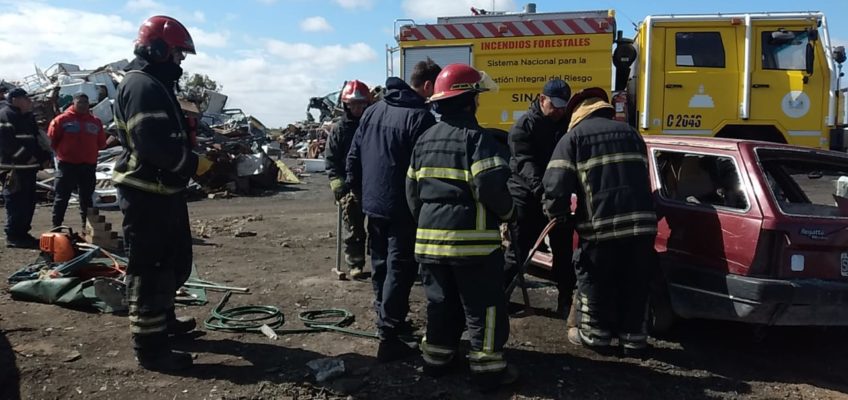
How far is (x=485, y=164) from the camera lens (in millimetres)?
3477

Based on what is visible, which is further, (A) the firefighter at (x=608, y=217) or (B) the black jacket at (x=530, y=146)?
(B) the black jacket at (x=530, y=146)

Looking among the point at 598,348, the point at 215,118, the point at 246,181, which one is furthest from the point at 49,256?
the point at 215,118

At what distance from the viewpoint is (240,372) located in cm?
395

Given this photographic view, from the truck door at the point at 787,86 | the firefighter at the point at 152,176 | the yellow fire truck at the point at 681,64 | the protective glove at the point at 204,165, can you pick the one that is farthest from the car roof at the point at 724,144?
the protective glove at the point at 204,165

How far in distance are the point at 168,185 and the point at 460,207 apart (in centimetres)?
180

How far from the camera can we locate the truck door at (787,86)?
8.13 meters

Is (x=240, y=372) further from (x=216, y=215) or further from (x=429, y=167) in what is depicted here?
(x=216, y=215)

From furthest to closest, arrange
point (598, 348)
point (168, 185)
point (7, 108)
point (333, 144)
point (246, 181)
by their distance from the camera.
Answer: point (246, 181) < point (7, 108) < point (333, 144) < point (598, 348) < point (168, 185)

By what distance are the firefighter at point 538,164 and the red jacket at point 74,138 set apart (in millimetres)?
5673

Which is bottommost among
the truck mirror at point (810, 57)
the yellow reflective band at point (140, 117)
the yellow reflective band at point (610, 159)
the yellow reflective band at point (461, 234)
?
the yellow reflective band at point (461, 234)

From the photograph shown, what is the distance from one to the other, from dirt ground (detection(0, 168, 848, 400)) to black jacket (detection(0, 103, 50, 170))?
2674mm

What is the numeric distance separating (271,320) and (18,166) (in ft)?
15.6

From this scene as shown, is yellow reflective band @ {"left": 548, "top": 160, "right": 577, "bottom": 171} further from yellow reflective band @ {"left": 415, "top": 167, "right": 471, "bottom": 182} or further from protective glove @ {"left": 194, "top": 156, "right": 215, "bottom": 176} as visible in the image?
protective glove @ {"left": 194, "top": 156, "right": 215, "bottom": 176}

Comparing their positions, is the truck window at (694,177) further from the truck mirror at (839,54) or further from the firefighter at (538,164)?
the truck mirror at (839,54)
